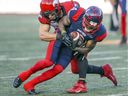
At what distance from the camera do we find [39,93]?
816 centimetres

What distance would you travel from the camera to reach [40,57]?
1309cm

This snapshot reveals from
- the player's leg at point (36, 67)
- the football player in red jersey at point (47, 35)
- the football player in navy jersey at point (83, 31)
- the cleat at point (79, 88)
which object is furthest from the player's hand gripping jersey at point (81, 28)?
the cleat at point (79, 88)

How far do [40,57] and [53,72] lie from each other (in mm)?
4951

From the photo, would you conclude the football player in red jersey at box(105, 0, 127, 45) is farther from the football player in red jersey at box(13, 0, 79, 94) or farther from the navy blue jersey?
the football player in red jersey at box(13, 0, 79, 94)

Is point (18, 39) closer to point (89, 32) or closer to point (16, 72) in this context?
point (16, 72)

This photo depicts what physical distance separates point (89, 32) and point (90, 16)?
0.26m

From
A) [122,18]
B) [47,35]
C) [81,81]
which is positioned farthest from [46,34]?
[122,18]

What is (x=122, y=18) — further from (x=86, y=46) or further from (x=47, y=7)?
(x=47, y=7)

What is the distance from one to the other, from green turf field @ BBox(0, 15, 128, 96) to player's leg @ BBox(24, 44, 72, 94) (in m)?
0.12

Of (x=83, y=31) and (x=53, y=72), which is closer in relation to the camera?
(x=53, y=72)

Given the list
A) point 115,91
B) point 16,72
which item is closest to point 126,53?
point 16,72

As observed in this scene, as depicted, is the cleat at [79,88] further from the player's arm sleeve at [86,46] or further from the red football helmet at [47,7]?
the red football helmet at [47,7]

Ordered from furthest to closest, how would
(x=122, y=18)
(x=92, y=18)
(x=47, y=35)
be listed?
(x=122, y=18) < (x=47, y=35) < (x=92, y=18)

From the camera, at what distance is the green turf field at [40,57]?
8.46 m
